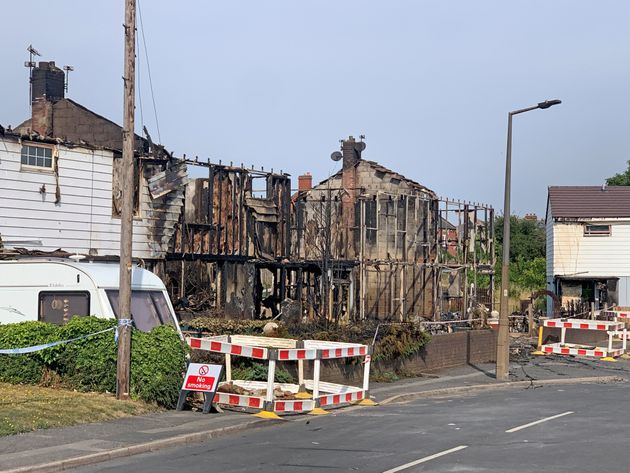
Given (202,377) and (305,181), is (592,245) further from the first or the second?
(202,377)

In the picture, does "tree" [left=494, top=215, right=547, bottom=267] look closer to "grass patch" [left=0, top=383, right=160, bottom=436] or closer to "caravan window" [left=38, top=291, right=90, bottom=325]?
"caravan window" [left=38, top=291, right=90, bottom=325]

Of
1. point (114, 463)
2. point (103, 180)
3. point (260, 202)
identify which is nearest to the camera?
point (114, 463)

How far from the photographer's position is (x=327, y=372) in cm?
2289

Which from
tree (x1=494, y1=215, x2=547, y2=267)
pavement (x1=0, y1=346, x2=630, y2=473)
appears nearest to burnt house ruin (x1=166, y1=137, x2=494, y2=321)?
pavement (x1=0, y1=346, x2=630, y2=473)

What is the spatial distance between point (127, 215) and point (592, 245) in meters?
35.5

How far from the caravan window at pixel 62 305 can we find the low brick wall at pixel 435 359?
17.1 ft

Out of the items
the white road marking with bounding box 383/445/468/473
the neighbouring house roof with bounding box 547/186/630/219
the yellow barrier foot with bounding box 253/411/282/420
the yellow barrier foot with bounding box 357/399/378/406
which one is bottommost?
the yellow barrier foot with bounding box 357/399/378/406

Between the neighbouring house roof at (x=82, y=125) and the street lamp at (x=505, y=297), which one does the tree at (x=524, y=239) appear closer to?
the neighbouring house roof at (x=82, y=125)

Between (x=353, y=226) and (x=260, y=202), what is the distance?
19.6 feet

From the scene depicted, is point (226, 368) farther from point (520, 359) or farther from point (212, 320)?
point (520, 359)

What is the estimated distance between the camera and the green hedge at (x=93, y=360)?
57.3ft

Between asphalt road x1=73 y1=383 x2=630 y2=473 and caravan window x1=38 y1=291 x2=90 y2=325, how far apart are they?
15.5 ft

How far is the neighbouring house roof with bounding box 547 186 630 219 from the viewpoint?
4831 centimetres

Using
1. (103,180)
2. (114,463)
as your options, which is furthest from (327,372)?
(114,463)
